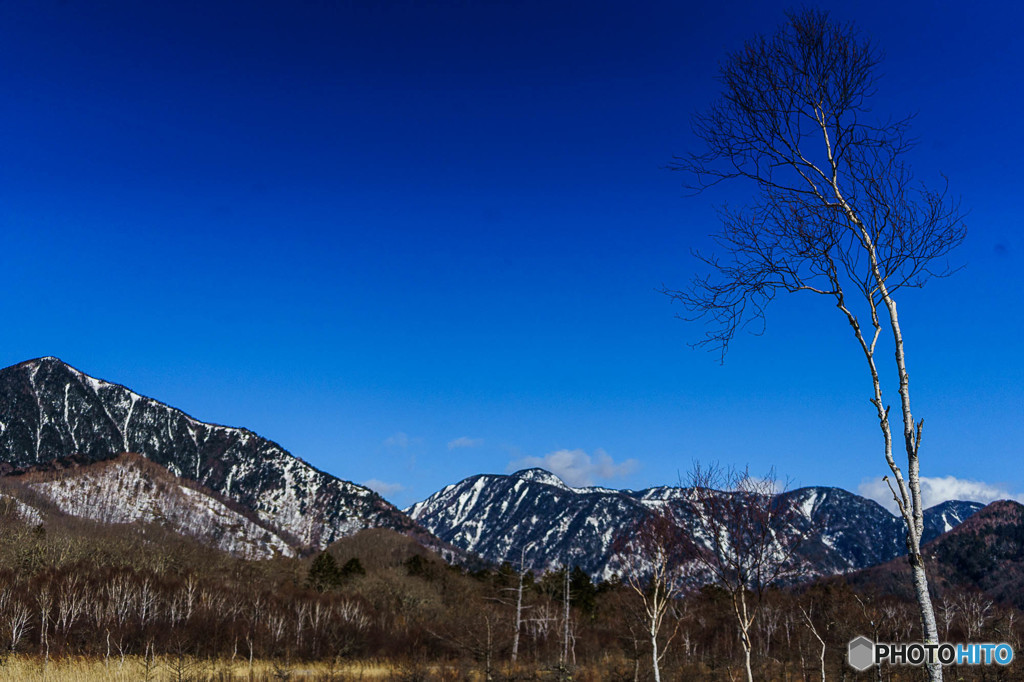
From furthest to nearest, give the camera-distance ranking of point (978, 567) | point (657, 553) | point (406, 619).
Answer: point (978, 567)
point (406, 619)
point (657, 553)

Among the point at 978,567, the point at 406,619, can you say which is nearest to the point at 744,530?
the point at 406,619

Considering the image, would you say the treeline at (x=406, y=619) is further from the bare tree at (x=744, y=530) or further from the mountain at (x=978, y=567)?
the mountain at (x=978, y=567)

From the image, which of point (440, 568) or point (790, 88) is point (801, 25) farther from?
point (440, 568)

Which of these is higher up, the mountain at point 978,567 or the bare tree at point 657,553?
the bare tree at point 657,553

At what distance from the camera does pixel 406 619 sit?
8025 centimetres

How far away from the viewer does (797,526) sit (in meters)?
24.5

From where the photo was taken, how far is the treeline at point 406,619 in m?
50.0

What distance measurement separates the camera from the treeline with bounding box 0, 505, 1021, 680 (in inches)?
1969

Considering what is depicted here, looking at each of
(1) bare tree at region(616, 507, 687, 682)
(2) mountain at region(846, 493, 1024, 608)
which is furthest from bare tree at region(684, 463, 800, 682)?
(2) mountain at region(846, 493, 1024, 608)

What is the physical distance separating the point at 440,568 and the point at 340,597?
23.9 meters
